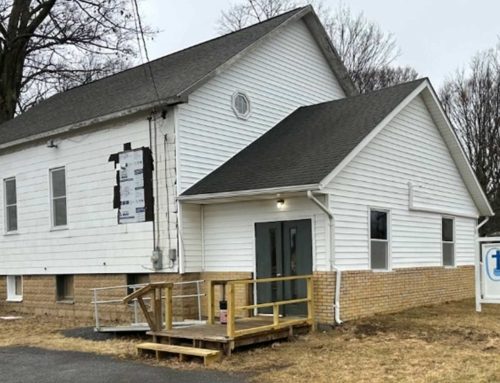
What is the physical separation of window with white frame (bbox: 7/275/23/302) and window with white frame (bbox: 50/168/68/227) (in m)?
3.24

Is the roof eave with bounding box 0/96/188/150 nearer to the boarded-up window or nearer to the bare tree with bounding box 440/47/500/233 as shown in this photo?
the boarded-up window

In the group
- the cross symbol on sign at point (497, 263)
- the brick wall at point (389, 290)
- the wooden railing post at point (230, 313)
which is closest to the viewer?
the wooden railing post at point (230, 313)

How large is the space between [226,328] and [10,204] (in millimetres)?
10398

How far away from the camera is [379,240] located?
14359 mm

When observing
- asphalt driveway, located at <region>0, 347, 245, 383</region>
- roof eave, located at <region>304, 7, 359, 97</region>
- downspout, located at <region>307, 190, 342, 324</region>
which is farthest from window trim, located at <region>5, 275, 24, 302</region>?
roof eave, located at <region>304, 7, 359, 97</region>

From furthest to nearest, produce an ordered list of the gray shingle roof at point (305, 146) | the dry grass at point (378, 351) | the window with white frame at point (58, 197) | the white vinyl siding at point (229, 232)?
the window with white frame at point (58, 197) → the white vinyl siding at point (229, 232) → the gray shingle roof at point (305, 146) → the dry grass at point (378, 351)

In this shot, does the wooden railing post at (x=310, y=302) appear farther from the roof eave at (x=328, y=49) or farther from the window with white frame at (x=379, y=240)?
the roof eave at (x=328, y=49)

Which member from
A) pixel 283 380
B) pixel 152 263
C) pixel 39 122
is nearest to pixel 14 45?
pixel 39 122

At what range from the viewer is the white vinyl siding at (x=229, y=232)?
1348 cm

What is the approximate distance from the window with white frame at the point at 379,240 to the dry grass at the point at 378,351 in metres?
1.21

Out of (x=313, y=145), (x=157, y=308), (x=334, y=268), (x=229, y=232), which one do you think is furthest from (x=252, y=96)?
(x=157, y=308)

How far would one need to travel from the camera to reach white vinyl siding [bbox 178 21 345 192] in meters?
14.2

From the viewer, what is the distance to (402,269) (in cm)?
1502

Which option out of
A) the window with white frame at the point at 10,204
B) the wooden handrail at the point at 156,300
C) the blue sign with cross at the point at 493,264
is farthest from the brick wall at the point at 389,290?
the window with white frame at the point at 10,204
